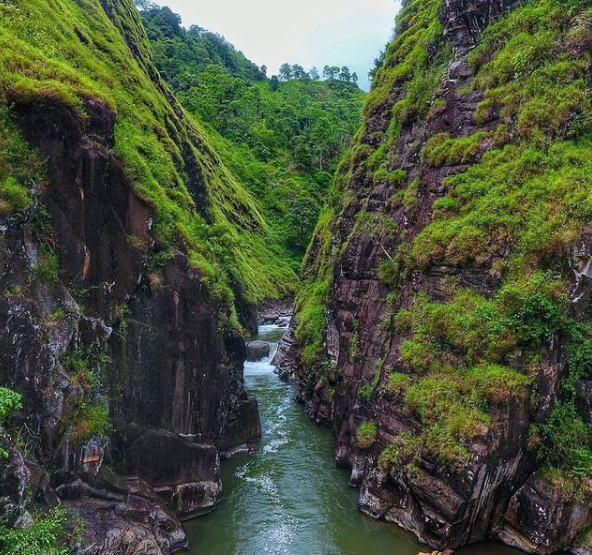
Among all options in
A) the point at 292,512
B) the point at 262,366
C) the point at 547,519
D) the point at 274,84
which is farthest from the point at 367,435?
the point at 274,84

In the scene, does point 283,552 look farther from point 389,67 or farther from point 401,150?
point 389,67

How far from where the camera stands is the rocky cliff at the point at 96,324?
12.5 metres

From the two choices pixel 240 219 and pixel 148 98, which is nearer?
pixel 148 98

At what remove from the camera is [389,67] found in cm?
3356

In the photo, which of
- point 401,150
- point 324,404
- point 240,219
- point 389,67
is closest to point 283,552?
point 324,404

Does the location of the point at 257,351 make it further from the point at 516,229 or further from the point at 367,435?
the point at 516,229

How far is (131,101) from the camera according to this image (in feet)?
105

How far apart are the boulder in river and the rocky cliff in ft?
60.2

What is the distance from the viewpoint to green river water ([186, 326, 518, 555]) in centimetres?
1570

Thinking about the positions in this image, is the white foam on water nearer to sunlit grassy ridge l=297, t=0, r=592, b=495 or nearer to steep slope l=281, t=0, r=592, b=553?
steep slope l=281, t=0, r=592, b=553

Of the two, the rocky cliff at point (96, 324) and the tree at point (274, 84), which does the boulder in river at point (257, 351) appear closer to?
the rocky cliff at point (96, 324)

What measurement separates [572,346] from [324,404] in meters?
14.1

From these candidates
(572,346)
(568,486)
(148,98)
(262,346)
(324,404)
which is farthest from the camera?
(262,346)

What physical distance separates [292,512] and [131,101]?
90.9 feet
